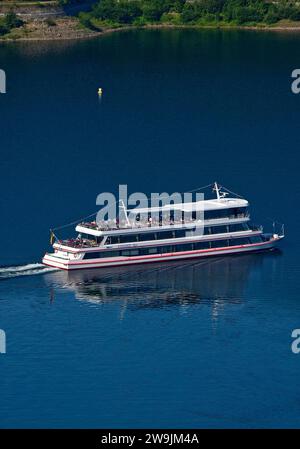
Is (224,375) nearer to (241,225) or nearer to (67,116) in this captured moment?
(241,225)

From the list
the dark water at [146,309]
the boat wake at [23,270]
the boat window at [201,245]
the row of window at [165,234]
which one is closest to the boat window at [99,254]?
the row of window at [165,234]

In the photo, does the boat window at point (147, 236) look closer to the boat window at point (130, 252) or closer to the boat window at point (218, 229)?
the boat window at point (130, 252)

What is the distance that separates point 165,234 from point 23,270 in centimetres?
1576

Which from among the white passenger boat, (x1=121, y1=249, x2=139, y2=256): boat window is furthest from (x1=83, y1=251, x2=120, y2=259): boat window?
(x1=121, y1=249, x2=139, y2=256): boat window

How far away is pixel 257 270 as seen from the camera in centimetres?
13525

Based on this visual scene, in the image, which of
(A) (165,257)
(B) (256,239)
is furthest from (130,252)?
(B) (256,239)

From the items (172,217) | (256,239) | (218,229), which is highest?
(172,217)

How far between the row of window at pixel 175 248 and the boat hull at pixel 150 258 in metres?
0.42

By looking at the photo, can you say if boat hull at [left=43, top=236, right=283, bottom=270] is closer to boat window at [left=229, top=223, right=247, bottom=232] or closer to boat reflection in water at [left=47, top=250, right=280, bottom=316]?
boat reflection in water at [left=47, top=250, right=280, bottom=316]

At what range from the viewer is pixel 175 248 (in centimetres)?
13875

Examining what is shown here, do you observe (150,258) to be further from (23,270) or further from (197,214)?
(23,270)

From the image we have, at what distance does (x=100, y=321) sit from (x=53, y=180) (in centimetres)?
4315

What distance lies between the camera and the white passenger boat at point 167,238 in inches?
5330

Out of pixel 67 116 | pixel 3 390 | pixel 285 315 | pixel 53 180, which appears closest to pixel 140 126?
pixel 67 116
